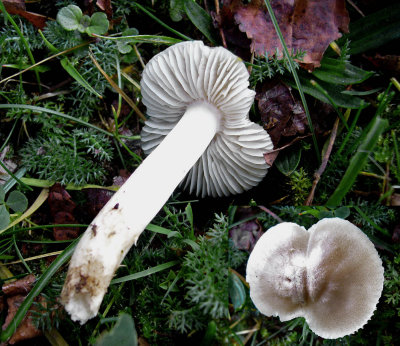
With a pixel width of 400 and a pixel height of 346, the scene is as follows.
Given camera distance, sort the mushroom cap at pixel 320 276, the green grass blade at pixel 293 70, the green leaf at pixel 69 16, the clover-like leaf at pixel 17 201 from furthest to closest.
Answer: the green leaf at pixel 69 16 → the clover-like leaf at pixel 17 201 → the green grass blade at pixel 293 70 → the mushroom cap at pixel 320 276

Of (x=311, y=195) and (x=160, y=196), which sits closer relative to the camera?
(x=160, y=196)

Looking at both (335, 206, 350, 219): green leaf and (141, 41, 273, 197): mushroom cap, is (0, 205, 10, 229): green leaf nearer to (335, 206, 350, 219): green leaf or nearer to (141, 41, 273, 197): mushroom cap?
(141, 41, 273, 197): mushroom cap

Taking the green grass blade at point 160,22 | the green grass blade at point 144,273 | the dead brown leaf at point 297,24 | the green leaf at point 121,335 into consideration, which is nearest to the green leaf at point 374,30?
the dead brown leaf at point 297,24

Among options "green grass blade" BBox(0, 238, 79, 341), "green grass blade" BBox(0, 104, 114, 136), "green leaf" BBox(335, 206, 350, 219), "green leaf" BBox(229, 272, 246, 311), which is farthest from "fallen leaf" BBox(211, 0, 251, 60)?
"green grass blade" BBox(0, 238, 79, 341)

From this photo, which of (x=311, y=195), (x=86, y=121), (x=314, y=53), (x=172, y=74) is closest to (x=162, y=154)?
(x=172, y=74)

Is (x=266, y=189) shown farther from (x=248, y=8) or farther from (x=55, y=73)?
(x=55, y=73)

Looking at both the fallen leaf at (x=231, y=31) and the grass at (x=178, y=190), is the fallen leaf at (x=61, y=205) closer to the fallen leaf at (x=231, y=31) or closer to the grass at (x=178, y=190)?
the grass at (x=178, y=190)

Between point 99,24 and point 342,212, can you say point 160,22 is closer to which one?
point 99,24
